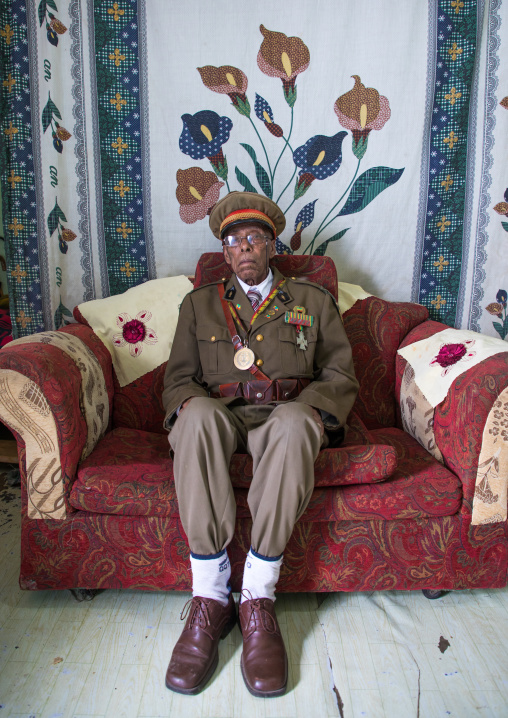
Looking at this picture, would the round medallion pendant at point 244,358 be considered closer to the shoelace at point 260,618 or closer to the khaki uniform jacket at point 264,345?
the khaki uniform jacket at point 264,345

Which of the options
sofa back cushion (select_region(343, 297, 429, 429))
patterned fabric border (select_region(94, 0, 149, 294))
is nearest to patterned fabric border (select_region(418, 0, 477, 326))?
sofa back cushion (select_region(343, 297, 429, 429))

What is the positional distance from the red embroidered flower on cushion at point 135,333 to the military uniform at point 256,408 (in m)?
0.24

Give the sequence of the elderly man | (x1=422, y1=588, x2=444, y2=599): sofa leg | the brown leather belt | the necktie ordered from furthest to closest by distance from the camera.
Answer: the necktie
the brown leather belt
(x1=422, y1=588, x2=444, y2=599): sofa leg
the elderly man

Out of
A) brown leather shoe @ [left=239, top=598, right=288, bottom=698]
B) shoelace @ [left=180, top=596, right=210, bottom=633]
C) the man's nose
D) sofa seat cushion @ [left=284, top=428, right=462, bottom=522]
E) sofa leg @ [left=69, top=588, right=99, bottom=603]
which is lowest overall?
sofa leg @ [left=69, top=588, right=99, bottom=603]

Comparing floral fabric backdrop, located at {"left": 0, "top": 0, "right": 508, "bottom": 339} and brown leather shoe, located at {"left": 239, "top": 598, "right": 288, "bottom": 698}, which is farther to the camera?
floral fabric backdrop, located at {"left": 0, "top": 0, "right": 508, "bottom": 339}

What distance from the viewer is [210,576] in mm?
1437

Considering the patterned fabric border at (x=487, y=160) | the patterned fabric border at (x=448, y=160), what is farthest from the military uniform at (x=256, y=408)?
the patterned fabric border at (x=487, y=160)

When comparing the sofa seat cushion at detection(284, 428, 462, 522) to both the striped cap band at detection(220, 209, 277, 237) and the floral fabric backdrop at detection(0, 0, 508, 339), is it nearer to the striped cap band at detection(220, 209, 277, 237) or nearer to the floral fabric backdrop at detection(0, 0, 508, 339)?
the striped cap band at detection(220, 209, 277, 237)

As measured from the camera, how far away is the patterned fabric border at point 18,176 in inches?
84.6

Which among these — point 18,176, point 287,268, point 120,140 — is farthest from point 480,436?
point 18,176

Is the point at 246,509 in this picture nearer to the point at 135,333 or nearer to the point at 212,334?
the point at 212,334

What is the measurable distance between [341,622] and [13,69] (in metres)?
Answer: 2.41

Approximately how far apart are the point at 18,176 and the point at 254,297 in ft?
3.94

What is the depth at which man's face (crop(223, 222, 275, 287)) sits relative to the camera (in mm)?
1791
